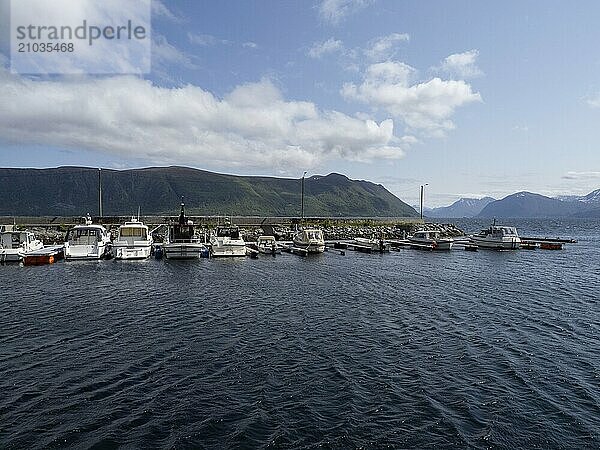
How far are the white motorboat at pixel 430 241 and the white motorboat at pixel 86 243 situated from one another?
140ft

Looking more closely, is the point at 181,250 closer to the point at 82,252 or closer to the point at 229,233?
the point at 229,233

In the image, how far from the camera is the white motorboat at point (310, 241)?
186 feet

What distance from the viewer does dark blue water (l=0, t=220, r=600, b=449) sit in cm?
1246

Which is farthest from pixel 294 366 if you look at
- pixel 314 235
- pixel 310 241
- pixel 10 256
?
pixel 314 235

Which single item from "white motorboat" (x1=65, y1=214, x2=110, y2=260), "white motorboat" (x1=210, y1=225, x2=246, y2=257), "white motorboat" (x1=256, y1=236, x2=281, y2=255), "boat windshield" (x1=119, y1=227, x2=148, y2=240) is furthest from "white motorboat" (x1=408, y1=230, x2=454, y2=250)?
"white motorboat" (x1=65, y1=214, x2=110, y2=260)

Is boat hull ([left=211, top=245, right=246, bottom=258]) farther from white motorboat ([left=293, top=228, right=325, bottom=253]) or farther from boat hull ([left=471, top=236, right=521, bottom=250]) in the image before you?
boat hull ([left=471, top=236, right=521, bottom=250])

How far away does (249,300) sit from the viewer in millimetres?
29016

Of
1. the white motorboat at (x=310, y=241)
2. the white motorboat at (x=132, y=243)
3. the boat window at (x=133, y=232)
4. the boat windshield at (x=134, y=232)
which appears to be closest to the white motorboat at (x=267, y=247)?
the white motorboat at (x=310, y=241)

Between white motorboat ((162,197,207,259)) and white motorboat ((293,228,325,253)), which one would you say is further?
white motorboat ((293,228,325,253))

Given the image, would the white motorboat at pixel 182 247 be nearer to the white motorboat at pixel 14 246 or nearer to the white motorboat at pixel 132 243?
the white motorboat at pixel 132 243

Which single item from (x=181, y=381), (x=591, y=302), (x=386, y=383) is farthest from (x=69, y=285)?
(x=591, y=302)

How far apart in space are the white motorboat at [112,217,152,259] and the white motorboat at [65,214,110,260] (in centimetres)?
153

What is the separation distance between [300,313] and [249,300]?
460cm

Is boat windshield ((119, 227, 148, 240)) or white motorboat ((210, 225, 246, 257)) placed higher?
boat windshield ((119, 227, 148, 240))
